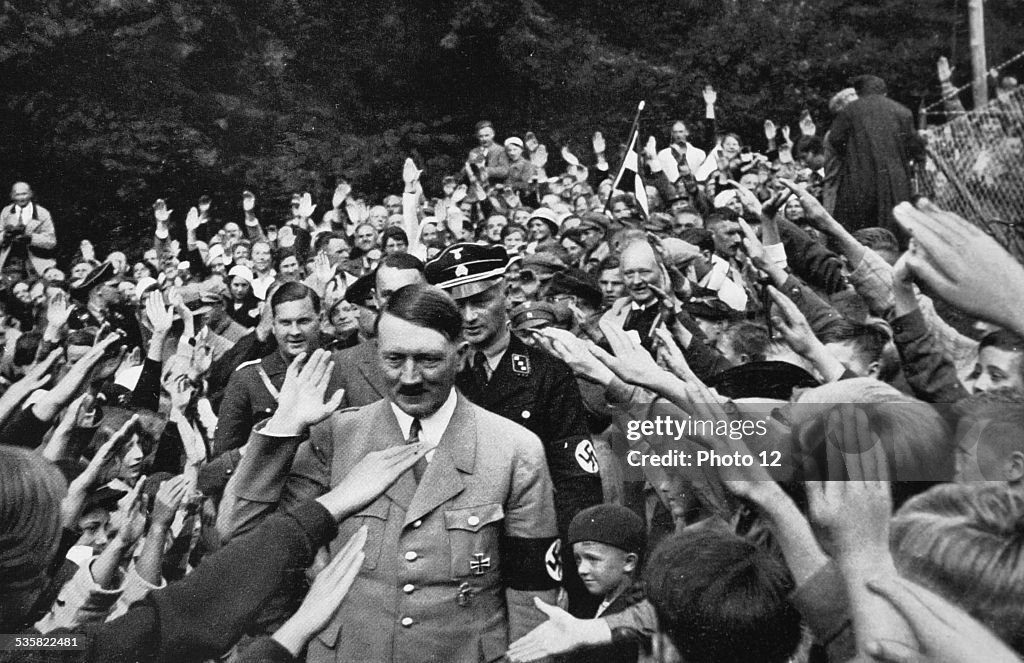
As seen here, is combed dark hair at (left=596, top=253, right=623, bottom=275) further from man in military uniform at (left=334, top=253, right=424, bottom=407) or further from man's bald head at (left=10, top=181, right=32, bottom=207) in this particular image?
man's bald head at (left=10, top=181, right=32, bottom=207)

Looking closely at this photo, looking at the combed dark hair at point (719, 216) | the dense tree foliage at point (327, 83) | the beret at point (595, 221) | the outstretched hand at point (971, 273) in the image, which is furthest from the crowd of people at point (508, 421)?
the combed dark hair at point (719, 216)

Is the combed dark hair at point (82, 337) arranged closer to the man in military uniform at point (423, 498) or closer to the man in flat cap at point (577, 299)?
the man in military uniform at point (423, 498)

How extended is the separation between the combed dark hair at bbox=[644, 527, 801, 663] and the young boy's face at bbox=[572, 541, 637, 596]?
878 mm

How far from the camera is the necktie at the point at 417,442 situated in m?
3.54

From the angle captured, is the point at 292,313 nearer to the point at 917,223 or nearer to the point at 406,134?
the point at 406,134

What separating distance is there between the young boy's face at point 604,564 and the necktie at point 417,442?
55cm

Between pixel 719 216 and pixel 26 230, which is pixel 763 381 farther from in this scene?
pixel 26 230

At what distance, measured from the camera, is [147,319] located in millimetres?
4473

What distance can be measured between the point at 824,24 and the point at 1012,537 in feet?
8.81

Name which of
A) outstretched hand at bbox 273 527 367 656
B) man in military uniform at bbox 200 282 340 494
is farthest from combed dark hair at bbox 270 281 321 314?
outstretched hand at bbox 273 527 367 656

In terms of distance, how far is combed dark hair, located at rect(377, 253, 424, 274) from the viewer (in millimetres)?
3918

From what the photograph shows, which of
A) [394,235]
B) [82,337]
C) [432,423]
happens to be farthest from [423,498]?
[82,337]

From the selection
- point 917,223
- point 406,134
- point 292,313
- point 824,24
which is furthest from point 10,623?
point 824,24

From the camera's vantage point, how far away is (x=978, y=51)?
4316 millimetres
